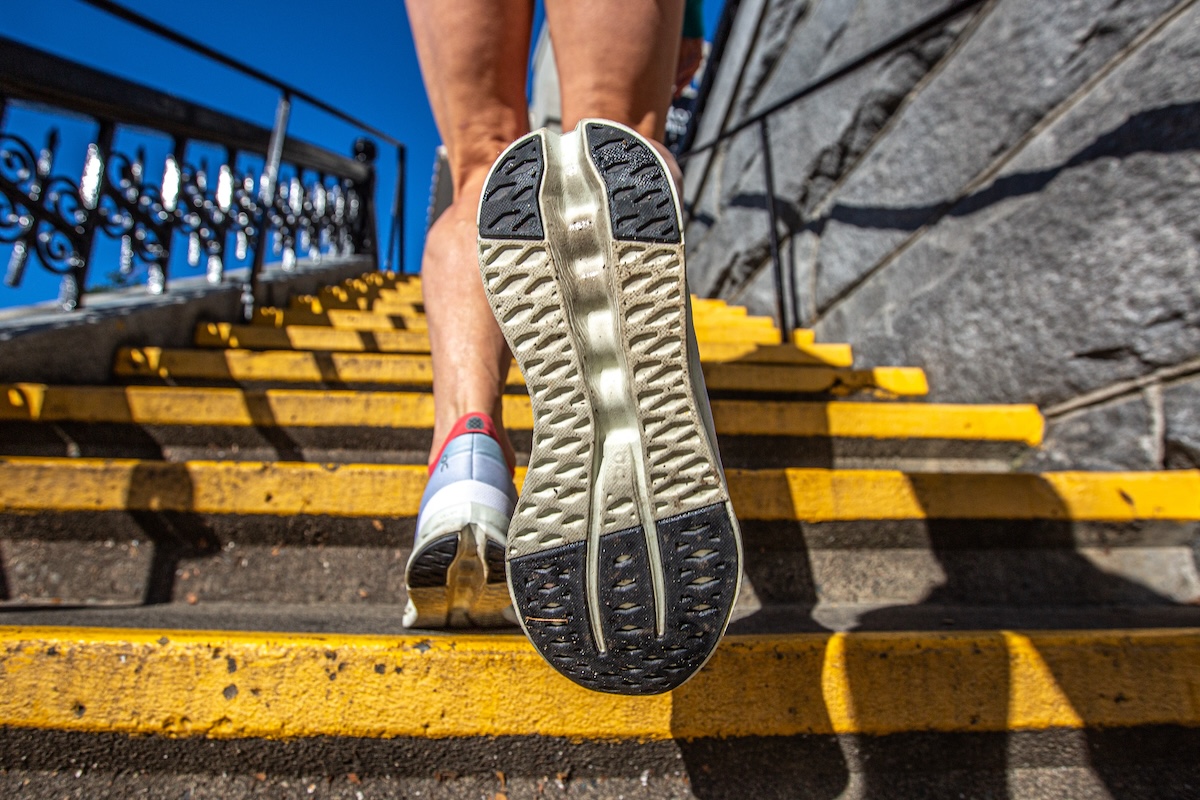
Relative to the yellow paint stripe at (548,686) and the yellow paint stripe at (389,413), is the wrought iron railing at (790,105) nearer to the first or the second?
the yellow paint stripe at (389,413)

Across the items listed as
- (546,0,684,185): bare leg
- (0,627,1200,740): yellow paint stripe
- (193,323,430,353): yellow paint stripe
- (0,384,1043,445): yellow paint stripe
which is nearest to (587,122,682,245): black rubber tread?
(546,0,684,185): bare leg

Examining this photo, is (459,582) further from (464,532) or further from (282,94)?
(282,94)

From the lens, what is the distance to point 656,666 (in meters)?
0.55

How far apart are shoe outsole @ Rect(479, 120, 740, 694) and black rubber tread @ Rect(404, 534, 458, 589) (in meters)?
0.09

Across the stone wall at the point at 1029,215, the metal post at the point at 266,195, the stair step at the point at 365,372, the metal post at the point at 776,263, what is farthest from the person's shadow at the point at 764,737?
the metal post at the point at 266,195

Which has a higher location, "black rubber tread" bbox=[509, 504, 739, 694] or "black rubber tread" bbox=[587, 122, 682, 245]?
"black rubber tread" bbox=[587, 122, 682, 245]

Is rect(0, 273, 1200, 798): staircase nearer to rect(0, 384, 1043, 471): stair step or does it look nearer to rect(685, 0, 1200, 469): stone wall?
rect(0, 384, 1043, 471): stair step

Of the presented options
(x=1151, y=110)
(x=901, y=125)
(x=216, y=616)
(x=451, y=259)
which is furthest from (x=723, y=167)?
(x=216, y=616)

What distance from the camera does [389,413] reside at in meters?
1.45

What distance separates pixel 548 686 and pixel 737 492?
0.54 metres

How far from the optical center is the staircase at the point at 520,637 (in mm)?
647

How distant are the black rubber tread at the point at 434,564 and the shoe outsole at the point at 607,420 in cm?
9

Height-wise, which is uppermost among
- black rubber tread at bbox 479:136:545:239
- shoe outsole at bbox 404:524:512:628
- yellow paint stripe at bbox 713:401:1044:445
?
black rubber tread at bbox 479:136:545:239

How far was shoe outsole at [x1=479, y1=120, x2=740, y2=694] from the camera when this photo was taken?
0.55m
